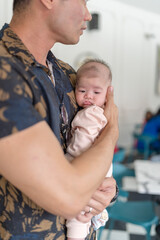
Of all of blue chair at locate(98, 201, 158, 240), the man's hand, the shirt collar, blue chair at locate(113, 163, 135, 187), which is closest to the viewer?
the shirt collar

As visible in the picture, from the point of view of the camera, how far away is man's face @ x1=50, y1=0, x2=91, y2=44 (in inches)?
34.8

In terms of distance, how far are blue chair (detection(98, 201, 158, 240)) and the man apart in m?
1.31

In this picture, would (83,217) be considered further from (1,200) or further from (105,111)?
(105,111)

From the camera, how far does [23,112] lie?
0.64 meters

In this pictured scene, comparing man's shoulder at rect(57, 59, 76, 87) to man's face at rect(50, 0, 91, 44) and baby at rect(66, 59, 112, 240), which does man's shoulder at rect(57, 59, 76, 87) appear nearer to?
baby at rect(66, 59, 112, 240)

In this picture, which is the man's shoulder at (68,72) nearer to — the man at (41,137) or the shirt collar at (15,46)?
the man at (41,137)

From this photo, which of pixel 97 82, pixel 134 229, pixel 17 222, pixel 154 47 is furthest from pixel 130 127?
pixel 17 222

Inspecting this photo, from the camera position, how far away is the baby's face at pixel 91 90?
3.82ft

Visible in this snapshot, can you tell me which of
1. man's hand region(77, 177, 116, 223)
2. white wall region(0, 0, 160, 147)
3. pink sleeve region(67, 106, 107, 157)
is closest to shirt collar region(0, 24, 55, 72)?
pink sleeve region(67, 106, 107, 157)

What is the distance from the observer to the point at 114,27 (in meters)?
6.65

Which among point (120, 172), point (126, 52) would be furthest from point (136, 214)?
point (126, 52)

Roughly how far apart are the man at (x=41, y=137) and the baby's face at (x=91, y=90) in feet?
0.17

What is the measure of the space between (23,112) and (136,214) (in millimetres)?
2050

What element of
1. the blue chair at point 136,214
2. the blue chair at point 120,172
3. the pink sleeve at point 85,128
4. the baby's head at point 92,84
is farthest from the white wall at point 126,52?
the pink sleeve at point 85,128
